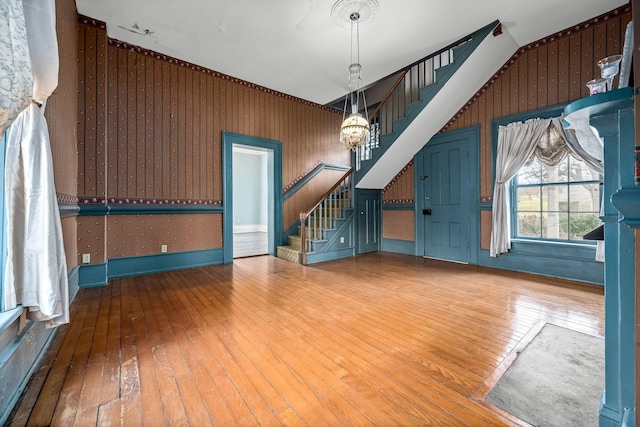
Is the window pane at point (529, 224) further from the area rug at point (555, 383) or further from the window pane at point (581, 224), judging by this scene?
the area rug at point (555, 383)

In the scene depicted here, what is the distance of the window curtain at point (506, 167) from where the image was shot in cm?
425

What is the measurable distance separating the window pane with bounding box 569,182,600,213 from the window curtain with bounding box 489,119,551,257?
77 cm

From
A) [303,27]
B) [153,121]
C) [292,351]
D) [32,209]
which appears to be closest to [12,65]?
[32,209]

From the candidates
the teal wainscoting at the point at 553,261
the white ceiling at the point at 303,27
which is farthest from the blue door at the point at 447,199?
the white ceiling at the point at 303,27

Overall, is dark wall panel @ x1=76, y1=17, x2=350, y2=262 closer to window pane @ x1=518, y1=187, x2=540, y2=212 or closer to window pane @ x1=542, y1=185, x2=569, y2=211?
window pane @ x1=518, y1=187, x2=540, y2=212

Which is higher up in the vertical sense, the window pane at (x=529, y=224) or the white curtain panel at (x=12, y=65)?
the white curtain panel at (x=12, y=65)

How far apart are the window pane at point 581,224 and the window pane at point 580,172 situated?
0.52 metres

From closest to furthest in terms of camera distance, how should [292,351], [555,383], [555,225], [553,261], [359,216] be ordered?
1. [555,383]
2. [292,351]
3. [553,261]
4. [555,225]
5. [359,216]

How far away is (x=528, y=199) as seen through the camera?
4.44m

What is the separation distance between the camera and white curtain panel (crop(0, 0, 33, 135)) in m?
0.96

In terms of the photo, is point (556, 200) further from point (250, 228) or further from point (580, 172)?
point (250, 228)

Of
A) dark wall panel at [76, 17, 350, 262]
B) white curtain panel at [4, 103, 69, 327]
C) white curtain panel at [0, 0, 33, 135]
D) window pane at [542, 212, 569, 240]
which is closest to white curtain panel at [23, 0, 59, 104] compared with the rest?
white curtain panel at [4, 103, 69, 327]

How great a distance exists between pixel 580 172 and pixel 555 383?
3.65m

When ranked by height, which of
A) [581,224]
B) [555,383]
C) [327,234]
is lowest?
[555,383]
